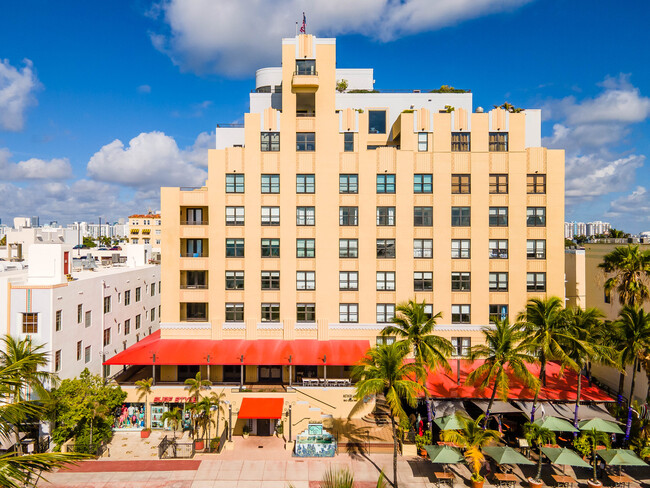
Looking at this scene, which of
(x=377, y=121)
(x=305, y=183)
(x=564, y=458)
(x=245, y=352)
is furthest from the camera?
(x=377, y=121)

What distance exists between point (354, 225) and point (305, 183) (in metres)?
6.80

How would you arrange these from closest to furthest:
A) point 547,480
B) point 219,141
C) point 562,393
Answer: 1. point 547,480
2. point 562,393
3. point 219,141

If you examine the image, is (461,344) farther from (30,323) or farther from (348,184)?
(30,323)

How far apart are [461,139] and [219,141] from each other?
28.1m

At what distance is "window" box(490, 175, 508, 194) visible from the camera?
41.3 m

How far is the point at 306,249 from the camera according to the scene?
41.1 metres

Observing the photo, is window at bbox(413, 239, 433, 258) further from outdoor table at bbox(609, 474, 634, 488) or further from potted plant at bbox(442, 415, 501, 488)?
outdoor table at bbox(609, 474, 634, 488)

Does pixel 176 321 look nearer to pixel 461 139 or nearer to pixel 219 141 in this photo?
pixel 219 141

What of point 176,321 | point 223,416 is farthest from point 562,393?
point 176,321

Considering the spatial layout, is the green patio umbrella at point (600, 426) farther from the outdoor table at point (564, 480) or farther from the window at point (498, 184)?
the window at point (498, 184)

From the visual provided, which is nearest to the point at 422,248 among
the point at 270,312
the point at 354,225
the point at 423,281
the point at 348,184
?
the point at 423,281

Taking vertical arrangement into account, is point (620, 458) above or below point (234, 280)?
below

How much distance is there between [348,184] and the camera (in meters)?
41.2

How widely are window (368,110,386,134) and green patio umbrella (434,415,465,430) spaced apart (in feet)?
103
